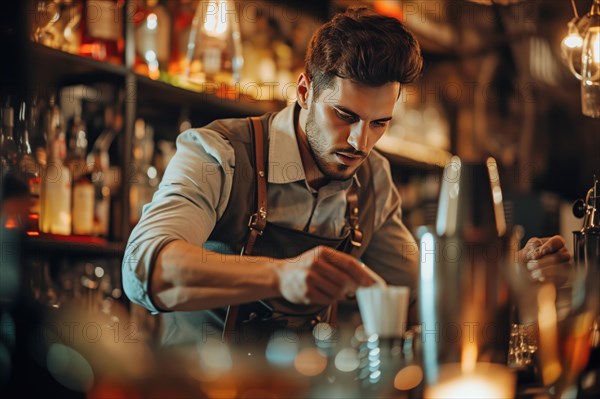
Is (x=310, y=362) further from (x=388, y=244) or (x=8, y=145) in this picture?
(x=8, y=145)

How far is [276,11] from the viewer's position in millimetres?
3277

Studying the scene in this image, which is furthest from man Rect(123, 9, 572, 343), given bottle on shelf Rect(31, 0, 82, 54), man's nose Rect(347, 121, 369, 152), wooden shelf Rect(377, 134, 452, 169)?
wooden shelf Rect(377, 134, 452, 169)

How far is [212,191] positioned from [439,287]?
79cm

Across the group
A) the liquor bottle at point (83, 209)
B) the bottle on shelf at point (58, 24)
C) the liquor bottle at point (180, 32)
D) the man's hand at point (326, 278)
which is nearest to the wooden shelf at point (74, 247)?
the liquor bottle at point (83, 209)

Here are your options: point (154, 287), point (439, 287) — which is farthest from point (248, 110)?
point (439, 287)

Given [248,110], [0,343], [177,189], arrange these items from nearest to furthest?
1. [0,343]
2. [177,189]
3. [248,110]

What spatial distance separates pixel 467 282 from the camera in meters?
1.14

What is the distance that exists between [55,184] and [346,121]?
93 cm

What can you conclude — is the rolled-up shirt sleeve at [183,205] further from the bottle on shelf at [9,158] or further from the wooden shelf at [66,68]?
the wooden shelf at [66,68]

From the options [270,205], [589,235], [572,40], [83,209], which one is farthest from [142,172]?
[589,235]

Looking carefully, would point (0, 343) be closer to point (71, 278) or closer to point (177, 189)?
point (177, 189)

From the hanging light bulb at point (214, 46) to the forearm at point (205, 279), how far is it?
1.14 meters

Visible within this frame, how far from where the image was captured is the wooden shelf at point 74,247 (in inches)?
86.5

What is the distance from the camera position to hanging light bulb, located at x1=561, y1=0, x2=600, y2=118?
A: 1.94 meters
